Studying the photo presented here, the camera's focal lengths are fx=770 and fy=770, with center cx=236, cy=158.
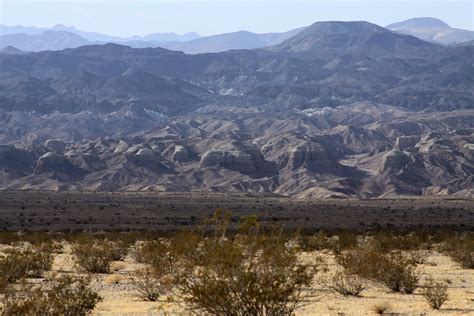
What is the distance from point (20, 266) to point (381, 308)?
37.6 ft

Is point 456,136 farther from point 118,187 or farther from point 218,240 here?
point 218,240

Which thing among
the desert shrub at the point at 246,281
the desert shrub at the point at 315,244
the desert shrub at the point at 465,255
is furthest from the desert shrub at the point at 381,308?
the desert shrub at the point at 315,244

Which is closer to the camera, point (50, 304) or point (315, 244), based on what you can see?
point (50, 304)

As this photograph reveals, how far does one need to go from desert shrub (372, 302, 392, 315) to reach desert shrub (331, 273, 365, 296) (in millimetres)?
3079

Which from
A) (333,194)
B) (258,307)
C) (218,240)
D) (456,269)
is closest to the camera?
(258,307)

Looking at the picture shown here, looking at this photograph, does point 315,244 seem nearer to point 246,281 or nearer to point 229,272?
point 229,272

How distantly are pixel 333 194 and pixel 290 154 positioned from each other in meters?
45.3

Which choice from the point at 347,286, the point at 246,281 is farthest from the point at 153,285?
the point at 246,281

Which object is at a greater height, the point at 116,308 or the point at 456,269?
the point at 116,308

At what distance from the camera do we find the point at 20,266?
24.4 meters

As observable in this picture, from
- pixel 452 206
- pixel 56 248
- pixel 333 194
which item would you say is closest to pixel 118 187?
pixel 333 194

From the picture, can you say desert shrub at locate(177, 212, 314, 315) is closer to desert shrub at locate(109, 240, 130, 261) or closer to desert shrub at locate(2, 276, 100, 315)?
desert shrub at locate(2, 276, 100, 315)

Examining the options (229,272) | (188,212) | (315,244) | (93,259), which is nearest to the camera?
(229,272)

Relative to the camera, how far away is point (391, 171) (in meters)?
167
